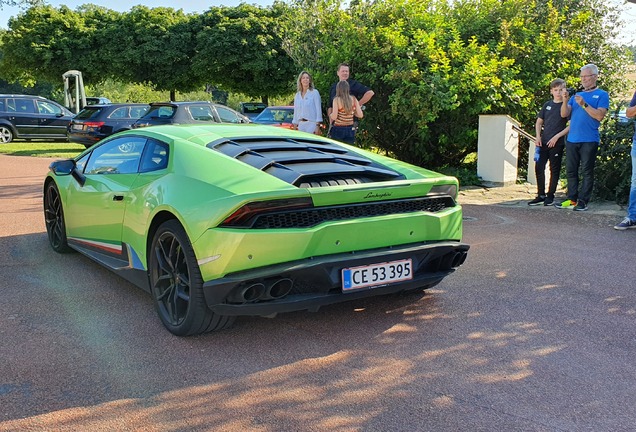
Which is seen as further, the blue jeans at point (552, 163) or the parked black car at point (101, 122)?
the parked black car at point (101, 122)

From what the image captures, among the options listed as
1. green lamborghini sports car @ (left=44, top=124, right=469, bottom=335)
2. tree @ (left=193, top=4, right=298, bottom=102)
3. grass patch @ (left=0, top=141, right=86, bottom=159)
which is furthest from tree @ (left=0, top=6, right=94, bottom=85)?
green lamborghini sports car @ (left=44, top=124, right=469, bottom=335)

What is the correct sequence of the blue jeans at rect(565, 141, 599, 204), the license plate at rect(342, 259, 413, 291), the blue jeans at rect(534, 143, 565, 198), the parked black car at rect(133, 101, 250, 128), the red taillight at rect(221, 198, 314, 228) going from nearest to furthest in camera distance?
the red taillight at rect(221, 198, 314, 228) < the license plate at rect(342, 259, 413, 291) < the blue jeans at rect(565, 141, 599, 204) < the blue jeans at rect(534, 143, 565, 198) < the parked black car at rect(133, 101, 250, 128)

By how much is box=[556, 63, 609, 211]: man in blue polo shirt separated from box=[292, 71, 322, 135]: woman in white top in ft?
11.6

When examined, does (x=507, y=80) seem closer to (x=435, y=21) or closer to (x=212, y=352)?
(x=435, y=21)

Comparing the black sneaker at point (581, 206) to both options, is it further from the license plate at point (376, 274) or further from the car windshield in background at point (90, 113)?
the car windshield in background at point (90, 113)

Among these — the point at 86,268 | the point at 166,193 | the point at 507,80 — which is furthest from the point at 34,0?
the point at 166,193

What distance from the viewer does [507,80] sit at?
11023 millimetres

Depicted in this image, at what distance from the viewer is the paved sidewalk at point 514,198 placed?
8.55 metres

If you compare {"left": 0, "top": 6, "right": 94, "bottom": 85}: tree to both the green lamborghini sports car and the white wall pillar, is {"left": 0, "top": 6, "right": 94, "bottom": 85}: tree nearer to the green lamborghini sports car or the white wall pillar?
the white wall pillar

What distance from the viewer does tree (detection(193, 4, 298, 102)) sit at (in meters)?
37.5

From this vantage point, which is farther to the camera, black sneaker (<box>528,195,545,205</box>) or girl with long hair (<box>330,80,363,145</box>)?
black sneaker (<box>528,195,545,205</box>)

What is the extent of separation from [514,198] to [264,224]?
7053 mm

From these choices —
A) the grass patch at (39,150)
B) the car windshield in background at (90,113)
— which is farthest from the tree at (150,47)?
the car windshield in background at (90,113)

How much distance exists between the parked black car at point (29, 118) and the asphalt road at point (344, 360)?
729 inches
